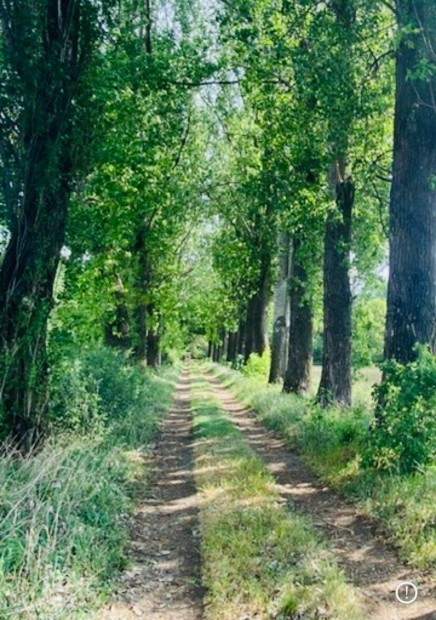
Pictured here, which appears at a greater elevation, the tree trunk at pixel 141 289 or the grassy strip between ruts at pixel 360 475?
the tree trunk at pixel 141 289

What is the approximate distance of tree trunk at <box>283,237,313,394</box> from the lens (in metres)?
14.6

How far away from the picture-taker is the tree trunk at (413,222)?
7.80 meters

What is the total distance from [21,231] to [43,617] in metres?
5.01

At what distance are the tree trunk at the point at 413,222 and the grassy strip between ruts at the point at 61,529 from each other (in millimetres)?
4387

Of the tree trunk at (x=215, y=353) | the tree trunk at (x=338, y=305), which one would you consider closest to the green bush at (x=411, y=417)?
the tree trunk at (x=338, y=305)

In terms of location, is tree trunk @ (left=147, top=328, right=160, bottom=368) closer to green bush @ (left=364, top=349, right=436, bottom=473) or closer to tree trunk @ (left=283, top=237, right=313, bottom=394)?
tree trunk @ (left=283, top=237, right=313, bottom=394)

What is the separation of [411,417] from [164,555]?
320 cm

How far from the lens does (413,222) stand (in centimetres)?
793

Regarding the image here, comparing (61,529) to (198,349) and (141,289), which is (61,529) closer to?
(141,289)

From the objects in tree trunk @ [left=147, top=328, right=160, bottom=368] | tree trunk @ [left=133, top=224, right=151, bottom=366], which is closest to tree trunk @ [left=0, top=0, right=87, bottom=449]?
tree trunk @ [left=133, top=224, right=151, bottom=366]

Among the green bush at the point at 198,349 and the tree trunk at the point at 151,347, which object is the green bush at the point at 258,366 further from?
the green bush at the point at 198,349

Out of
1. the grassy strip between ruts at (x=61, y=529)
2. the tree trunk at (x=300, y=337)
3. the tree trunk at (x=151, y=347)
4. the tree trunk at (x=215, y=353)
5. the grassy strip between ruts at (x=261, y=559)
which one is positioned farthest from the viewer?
the tree trunk at (x=215, y=353)

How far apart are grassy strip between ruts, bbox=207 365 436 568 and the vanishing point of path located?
198cm

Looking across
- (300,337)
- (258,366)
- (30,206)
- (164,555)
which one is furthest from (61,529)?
(258,366)
